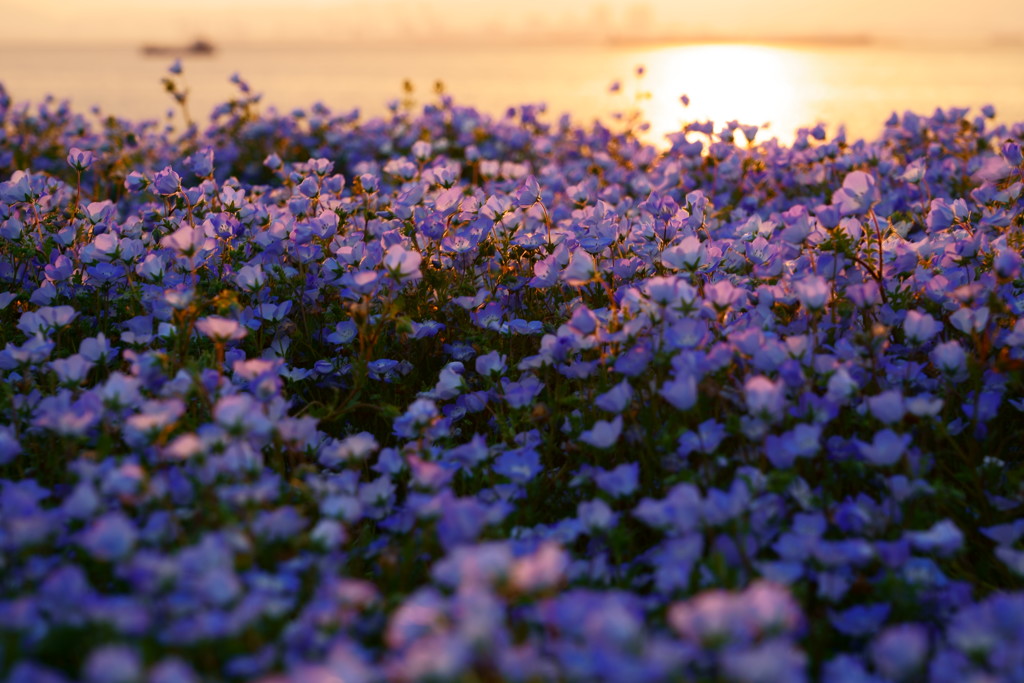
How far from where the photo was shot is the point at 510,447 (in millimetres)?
2562

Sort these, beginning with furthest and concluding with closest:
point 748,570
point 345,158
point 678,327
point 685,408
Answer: point 345,158 < point 678,327 < point 685,408 < point 748,570

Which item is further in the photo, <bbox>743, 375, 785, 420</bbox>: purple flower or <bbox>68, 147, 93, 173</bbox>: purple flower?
<bbox>68, 147, 93, 173</bbox>: purple flower

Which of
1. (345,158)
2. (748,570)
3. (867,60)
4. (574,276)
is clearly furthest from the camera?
(867,60)

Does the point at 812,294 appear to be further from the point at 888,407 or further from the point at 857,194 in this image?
the point at 857,194

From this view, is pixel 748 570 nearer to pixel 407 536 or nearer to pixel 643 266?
pixel 407 536

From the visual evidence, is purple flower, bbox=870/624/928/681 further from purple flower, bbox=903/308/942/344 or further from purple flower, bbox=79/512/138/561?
purple flower, bbox=79/512/138/561

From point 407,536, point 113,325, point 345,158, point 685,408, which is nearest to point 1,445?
point 407,536

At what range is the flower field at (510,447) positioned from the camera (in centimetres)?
150

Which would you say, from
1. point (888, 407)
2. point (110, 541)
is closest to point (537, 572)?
point (110, 541)

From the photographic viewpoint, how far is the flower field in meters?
1.50

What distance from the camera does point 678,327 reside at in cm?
242

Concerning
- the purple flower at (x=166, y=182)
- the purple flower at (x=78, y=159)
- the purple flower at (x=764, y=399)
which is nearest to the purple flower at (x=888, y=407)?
the purple flower at (x=764, y=399)

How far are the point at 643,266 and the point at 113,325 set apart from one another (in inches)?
76.7

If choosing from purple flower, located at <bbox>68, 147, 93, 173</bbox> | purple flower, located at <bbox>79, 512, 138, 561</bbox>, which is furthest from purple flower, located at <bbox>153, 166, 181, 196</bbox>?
purple flower, located at <bbox>79, 512, 138, 561</bbox>
